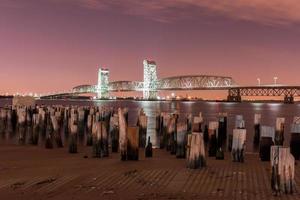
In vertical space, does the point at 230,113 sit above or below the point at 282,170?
above

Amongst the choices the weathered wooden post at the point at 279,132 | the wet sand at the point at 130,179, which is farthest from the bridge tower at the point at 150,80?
the wet sand at the point at 130,179

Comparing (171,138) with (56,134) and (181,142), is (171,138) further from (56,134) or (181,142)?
(56,134)

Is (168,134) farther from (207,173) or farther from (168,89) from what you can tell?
(168,89)

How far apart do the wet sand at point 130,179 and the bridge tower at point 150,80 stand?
6530 inches

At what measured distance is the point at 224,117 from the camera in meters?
22.9

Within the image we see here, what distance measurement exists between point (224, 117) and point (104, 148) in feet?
32.6

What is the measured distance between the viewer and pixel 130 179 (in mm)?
10391

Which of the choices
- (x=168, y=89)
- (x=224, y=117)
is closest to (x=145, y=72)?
(x=168, y=89)

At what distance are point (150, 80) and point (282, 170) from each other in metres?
177

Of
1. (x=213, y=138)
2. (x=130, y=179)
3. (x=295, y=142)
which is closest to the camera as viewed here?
(x=130, y=179)

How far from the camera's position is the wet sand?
29.5 feet

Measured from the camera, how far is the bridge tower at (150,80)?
181 m

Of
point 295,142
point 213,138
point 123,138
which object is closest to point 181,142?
point 213,138

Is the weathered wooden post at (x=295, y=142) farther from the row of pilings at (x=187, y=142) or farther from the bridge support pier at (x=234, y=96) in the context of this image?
the bridge support pier at (x=234, y=96)
